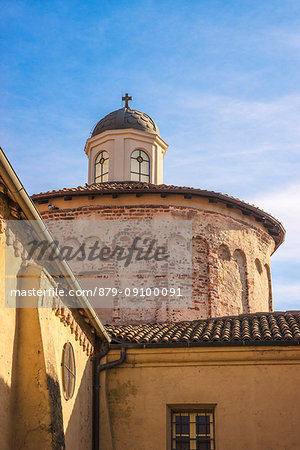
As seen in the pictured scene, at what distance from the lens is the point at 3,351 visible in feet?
30.2

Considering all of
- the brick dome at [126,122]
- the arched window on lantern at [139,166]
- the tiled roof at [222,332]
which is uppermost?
the brick dome at [126,122]

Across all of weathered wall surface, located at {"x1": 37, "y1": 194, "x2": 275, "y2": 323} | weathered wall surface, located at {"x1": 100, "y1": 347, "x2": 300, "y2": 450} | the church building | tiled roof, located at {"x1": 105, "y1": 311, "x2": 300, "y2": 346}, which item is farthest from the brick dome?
weathered wall surface, located at {"x1": 100, "y1": 347, "x2": 300, "y2": 450}

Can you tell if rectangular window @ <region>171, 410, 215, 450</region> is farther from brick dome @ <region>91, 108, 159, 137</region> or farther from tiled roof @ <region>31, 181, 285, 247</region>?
brick dome @ <region>91, 108, 159, 137</region>

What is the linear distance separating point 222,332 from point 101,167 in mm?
10168

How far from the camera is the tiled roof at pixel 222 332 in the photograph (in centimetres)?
1341

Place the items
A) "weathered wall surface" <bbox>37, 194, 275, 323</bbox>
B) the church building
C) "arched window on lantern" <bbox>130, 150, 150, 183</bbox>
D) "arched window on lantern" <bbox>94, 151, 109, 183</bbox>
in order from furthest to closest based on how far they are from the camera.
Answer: "arched window on lantern" <bbox>94, 151, 109, 183</bbox> → "arched window on lantern" <bbox>130, 150, 150, 183</bbox> → "weathered wall surface" <bbox>37, 194, 275, 323</bbox> → the church building

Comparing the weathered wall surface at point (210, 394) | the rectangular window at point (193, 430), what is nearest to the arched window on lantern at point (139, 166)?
the weathered wall surface at point (210, 394)

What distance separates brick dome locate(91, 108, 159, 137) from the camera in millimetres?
23047

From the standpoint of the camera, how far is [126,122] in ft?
75.7

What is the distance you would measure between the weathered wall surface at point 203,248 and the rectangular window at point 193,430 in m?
4.56

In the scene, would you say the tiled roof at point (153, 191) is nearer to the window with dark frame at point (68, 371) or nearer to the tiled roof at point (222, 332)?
the tiled roof at point (222, 332)

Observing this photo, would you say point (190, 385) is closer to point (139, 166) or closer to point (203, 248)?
point (203, 248)

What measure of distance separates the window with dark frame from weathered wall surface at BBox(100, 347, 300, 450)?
1.79 meters

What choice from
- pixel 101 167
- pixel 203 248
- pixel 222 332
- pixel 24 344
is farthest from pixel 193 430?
pixel 101 167
